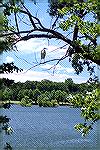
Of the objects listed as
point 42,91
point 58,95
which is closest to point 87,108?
point 58,95

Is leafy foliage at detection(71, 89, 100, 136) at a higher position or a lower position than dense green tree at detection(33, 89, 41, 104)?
lower

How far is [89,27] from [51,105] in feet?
2.99

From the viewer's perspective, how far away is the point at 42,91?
4398mm

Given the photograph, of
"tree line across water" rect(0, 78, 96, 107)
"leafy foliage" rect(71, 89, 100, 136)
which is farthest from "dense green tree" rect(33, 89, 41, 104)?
"leafy foliage" rect(71, 89, 100, 136)

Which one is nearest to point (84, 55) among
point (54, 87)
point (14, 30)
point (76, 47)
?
point (76, 47)

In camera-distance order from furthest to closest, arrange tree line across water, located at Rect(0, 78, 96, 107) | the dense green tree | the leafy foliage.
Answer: the dense green tree
tree line across water, located at Rect(0, 78, 96, 107)
the leafy foliage

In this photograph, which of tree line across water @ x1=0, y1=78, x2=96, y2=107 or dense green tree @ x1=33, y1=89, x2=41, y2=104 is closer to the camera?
tree line across water @ x1=0, y1=78, x2=96, y2=107

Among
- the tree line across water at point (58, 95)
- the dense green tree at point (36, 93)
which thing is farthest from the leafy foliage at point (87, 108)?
the dense green tree at point (36, 93)

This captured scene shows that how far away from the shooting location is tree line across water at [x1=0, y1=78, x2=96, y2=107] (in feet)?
11.7

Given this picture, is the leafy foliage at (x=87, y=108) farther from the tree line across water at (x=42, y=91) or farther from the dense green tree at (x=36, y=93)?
the dense green tree at (x=36, y=93)

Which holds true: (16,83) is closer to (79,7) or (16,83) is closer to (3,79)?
(3,79)

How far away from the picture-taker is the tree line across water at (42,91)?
3571mm

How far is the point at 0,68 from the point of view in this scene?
3471 mm

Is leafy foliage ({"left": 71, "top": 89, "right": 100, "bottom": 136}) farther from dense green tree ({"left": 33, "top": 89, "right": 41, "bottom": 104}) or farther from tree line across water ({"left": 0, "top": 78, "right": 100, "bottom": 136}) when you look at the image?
dense green tree ({"left": 33, "top": 89, "right": 41, "bottom": 104})
